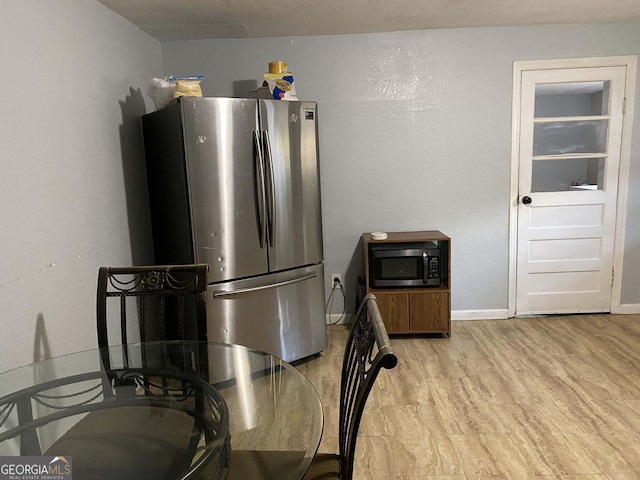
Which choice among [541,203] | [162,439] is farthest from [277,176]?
[541,203]

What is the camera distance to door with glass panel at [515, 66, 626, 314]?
3.45 m

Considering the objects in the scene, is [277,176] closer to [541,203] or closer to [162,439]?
[162,439]

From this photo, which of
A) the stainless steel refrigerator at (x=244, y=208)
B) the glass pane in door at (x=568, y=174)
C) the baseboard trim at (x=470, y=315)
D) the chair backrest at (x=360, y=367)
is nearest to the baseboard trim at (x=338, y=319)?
the baseboard trim at (x=470, y=315)

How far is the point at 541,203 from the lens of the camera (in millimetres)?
3580

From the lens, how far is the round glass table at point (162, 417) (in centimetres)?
110

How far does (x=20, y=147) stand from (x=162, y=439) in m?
1.33

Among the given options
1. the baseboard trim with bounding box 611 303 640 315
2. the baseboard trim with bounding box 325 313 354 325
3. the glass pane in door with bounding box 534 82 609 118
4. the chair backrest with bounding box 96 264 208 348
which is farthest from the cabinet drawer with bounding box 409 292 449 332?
the chair backrest with bounding box 96 264 208 348

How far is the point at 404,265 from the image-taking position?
335cm

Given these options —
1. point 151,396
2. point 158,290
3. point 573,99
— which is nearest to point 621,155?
point 573,99

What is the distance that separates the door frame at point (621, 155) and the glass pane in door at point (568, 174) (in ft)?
0.48

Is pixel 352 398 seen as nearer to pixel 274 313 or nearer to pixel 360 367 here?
pixel 360 367

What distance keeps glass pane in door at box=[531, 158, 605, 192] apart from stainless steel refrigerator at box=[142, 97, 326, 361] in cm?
184

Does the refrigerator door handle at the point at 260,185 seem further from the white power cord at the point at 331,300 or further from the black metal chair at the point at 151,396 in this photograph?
the white power cord at the point at 331,300

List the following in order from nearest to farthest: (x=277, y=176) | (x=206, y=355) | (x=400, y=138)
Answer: (x=206, y=355)
(x=277, y=176)
(x=400, y=138)
